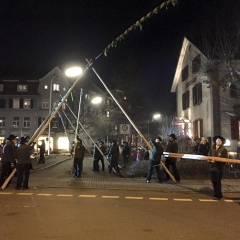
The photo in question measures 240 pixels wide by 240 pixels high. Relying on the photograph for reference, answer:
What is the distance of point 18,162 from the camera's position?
1177 cm

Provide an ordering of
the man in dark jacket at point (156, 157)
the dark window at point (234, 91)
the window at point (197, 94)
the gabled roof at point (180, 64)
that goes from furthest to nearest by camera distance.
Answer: the gabled roof at point (180, 64)
the window at point (197, 94)
the dark window at point (234, 91)
the man in dark jacket at point (156, 157)

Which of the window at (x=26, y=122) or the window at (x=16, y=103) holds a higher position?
the window at (x=16, y=103)

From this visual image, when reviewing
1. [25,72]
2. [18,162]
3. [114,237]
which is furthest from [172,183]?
[25,72]

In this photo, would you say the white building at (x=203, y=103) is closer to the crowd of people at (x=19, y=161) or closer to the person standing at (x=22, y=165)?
the crowd of people at (x=19, y=161)

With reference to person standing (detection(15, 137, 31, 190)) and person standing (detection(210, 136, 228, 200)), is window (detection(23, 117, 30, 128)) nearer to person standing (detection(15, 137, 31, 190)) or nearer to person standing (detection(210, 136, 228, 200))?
person standing (detection(15, 137, 31, 190))

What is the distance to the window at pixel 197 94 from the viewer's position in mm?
28748

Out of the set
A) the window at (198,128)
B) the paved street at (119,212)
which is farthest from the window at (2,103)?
the paved street at (119,212)

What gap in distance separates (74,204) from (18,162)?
360 centimetres

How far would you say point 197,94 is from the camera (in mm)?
29516

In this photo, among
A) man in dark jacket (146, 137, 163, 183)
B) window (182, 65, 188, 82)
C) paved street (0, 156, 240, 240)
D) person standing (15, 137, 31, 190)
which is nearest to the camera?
paved street (0, 156, 240, 240)

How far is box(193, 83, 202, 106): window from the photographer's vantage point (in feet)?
94.3

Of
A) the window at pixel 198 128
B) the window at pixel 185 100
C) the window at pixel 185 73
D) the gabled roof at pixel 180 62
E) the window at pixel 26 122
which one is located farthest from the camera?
the window at pixel 26 122

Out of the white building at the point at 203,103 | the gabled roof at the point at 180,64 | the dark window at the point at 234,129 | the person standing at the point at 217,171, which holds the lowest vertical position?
the person standing at the point at 217,171

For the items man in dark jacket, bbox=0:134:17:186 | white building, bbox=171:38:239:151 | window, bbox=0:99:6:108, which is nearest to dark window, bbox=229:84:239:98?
white building, bbox=171:38:239:151
